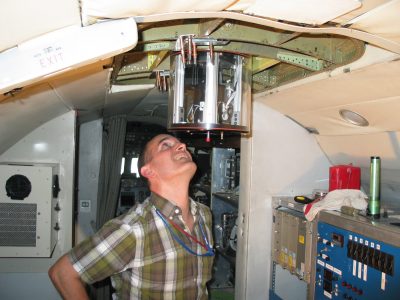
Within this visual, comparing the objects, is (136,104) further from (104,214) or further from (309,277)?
(309,277)

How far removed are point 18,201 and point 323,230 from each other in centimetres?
232

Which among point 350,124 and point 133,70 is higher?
point 133,70

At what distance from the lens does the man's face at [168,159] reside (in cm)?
210

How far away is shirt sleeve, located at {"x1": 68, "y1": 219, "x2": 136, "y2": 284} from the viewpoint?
1712 millimetres

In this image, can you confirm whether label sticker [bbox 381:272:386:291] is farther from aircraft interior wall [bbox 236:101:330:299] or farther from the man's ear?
the man's ear

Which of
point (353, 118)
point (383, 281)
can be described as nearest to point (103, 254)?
point (383, 281)

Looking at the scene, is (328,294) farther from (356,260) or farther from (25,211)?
(25,211)

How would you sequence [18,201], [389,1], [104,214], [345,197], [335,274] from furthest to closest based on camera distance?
1. [104,214]
2. [18,201]
3. [345,197]
4. [335,274]
5. [389,1]

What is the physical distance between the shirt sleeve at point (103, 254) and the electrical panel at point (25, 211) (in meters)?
1.15

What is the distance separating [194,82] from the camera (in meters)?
1.76

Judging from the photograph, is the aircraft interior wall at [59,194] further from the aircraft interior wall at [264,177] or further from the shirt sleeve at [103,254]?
the aircraft interior wall at [264,177]

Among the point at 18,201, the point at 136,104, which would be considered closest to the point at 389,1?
the point at 18,201

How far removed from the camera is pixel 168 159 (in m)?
2.13

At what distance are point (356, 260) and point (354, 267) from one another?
0.15ft
